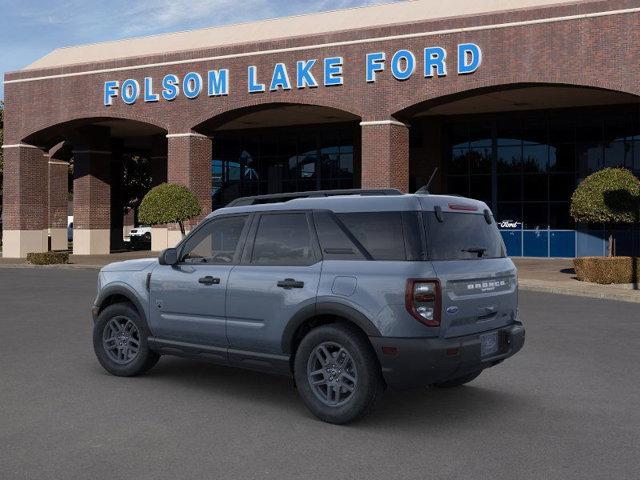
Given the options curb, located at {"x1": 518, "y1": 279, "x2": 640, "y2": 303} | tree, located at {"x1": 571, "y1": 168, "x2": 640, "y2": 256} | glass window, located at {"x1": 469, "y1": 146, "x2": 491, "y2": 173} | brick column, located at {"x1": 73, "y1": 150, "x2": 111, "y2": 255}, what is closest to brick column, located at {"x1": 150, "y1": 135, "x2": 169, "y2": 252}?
brick column, located at {"x1": 73, "y1": 150, "x2": 111, "y2": 255}

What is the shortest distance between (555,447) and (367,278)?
6.35ft

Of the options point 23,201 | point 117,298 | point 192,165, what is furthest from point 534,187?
point 117,298

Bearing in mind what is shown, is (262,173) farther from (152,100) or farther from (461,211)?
(461,211)

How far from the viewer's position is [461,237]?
6.54 m

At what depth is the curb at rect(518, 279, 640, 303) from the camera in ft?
56.9

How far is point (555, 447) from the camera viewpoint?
5676 millimetres

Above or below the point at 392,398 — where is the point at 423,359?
above

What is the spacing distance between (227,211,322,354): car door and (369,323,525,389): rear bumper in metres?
0.88

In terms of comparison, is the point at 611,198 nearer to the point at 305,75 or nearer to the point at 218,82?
the point at 305,75

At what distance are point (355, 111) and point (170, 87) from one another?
8893mm

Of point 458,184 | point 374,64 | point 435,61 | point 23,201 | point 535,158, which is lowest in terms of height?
point 23,201

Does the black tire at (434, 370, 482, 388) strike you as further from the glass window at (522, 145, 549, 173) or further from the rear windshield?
the glass window at (522, 145, 549, 173)

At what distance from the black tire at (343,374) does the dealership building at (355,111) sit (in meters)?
20.6

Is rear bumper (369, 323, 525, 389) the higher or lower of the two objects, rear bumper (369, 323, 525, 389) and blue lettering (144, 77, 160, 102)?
the lower
